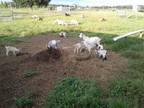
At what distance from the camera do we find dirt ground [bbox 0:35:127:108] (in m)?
6.53

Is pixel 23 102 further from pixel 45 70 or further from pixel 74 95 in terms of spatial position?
pixel 45 70

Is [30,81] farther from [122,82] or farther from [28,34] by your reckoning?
[28,34]

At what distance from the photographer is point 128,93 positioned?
244 inches

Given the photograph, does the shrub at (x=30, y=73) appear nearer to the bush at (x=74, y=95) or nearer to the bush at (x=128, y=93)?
the bush at (x=74, y=95)

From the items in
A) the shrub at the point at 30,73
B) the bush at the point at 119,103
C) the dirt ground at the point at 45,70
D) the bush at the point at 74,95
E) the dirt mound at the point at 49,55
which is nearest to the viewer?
the bush at the point at 119,103

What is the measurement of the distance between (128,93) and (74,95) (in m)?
0.96

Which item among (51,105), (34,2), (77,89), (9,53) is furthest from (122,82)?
(34,2)

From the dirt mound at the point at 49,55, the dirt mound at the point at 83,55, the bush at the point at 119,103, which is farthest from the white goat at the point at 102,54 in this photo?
the bush at the point at 119,103

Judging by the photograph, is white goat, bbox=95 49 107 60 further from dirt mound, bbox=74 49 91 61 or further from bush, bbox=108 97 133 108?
bush, bbox=108 97 133 108

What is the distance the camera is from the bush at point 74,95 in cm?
580

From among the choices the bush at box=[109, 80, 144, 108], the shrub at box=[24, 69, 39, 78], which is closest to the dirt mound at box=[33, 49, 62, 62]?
the shrub at box=[24, 69, 39, 78]

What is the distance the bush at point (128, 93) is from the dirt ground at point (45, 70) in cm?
32

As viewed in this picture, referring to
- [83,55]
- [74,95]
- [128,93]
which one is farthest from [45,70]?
[128,93]

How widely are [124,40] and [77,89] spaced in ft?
16.1
